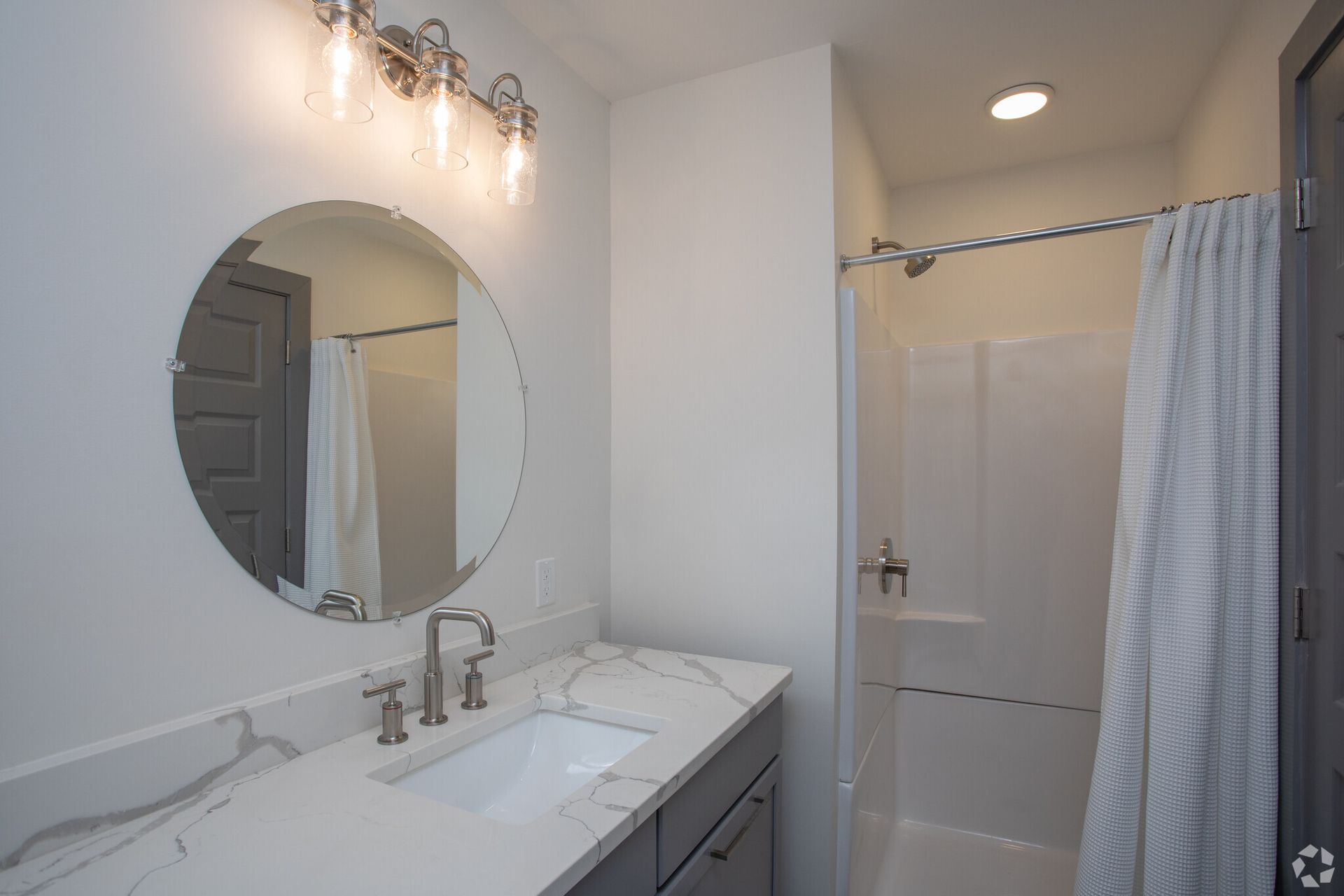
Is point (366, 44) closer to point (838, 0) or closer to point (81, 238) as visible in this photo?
point (81, 238)

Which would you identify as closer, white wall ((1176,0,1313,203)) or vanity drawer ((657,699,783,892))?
vanity drawer ((657,699,783,892))

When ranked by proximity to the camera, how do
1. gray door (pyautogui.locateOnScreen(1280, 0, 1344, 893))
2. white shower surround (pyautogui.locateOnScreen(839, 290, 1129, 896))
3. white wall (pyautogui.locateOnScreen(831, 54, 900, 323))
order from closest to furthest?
gray door (pyautogui.locateOnScreen(1280, 0, 1344, 893)), white wall (pyautogui.locateOnScreen(831, 54, 900, 323)), white shower surround (pyautogui.locateOnScreen(839, 290, 1129, 896))

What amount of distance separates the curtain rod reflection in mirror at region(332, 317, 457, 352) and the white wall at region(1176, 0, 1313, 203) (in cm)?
174

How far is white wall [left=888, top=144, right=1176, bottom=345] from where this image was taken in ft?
8.23

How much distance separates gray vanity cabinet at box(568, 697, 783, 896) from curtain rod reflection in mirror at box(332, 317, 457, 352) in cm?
95

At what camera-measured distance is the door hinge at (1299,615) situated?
49.1 inches

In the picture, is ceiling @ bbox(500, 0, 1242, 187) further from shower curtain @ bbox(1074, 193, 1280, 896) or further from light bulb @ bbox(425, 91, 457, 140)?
shower curtain @ bbox(1074, 193, 1280, 896)

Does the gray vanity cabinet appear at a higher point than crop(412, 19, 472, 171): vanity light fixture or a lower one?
lower

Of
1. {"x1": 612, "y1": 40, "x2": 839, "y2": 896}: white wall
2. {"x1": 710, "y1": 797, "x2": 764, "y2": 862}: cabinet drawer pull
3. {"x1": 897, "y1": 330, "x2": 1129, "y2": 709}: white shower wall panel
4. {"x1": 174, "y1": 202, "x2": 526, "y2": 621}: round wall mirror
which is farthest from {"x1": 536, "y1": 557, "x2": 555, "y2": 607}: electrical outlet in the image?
{"x1": 897, "y1": 330, "x2": 1129, "y2": 709}: white shower wall panel

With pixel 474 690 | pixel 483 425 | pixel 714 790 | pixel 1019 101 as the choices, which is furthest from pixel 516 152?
pixel 1019 101

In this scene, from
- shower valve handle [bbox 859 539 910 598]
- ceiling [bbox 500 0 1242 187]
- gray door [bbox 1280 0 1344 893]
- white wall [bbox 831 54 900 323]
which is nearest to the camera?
gray door [bbox 1280 0 1344 893]

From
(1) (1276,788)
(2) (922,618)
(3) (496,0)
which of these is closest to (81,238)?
(3) (496,0)

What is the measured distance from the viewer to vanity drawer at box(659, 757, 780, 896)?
3.87 feet

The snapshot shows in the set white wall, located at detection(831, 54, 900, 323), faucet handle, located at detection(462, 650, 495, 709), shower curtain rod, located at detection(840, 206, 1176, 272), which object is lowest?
faucet handle, located at detection(462, 650, 495, 709)
